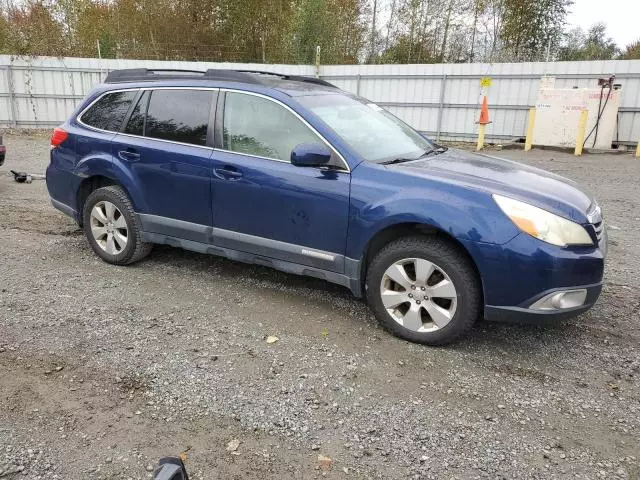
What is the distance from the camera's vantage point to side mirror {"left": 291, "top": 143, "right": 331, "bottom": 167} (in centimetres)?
378

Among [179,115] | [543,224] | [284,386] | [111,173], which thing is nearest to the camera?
[284,386]

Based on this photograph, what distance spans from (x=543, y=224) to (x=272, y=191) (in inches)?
74.2

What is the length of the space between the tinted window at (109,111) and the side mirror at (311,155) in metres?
2.02

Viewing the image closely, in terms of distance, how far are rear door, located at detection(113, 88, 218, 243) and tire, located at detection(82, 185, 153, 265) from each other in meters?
0.18

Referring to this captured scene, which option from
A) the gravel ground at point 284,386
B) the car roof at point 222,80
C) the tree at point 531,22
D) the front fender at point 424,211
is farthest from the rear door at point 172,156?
the tree at point 531,22

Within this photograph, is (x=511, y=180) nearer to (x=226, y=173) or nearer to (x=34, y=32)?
(x=226, y=173)

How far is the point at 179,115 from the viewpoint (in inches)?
182

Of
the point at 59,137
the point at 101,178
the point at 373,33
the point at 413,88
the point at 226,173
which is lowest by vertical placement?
the point at 101,178

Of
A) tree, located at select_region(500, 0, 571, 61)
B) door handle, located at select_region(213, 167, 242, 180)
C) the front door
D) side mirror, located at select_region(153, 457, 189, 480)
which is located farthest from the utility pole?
side mirror, located at select_region(153, 457, 189, 480)

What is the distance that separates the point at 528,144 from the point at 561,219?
11.8 metres

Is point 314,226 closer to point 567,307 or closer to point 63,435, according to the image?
point 567,307

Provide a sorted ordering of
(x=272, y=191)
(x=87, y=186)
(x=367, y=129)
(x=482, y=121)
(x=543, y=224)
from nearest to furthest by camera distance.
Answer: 1. (x=543, y=224)
2. (x=272, y=191)
3. (x=367, y=129)
4. (x=87, y=186)
5. (x=482, y=121)

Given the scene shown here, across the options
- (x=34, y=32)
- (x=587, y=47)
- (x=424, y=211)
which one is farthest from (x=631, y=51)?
(x=424, y=211)

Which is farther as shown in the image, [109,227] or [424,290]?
[109,227]
